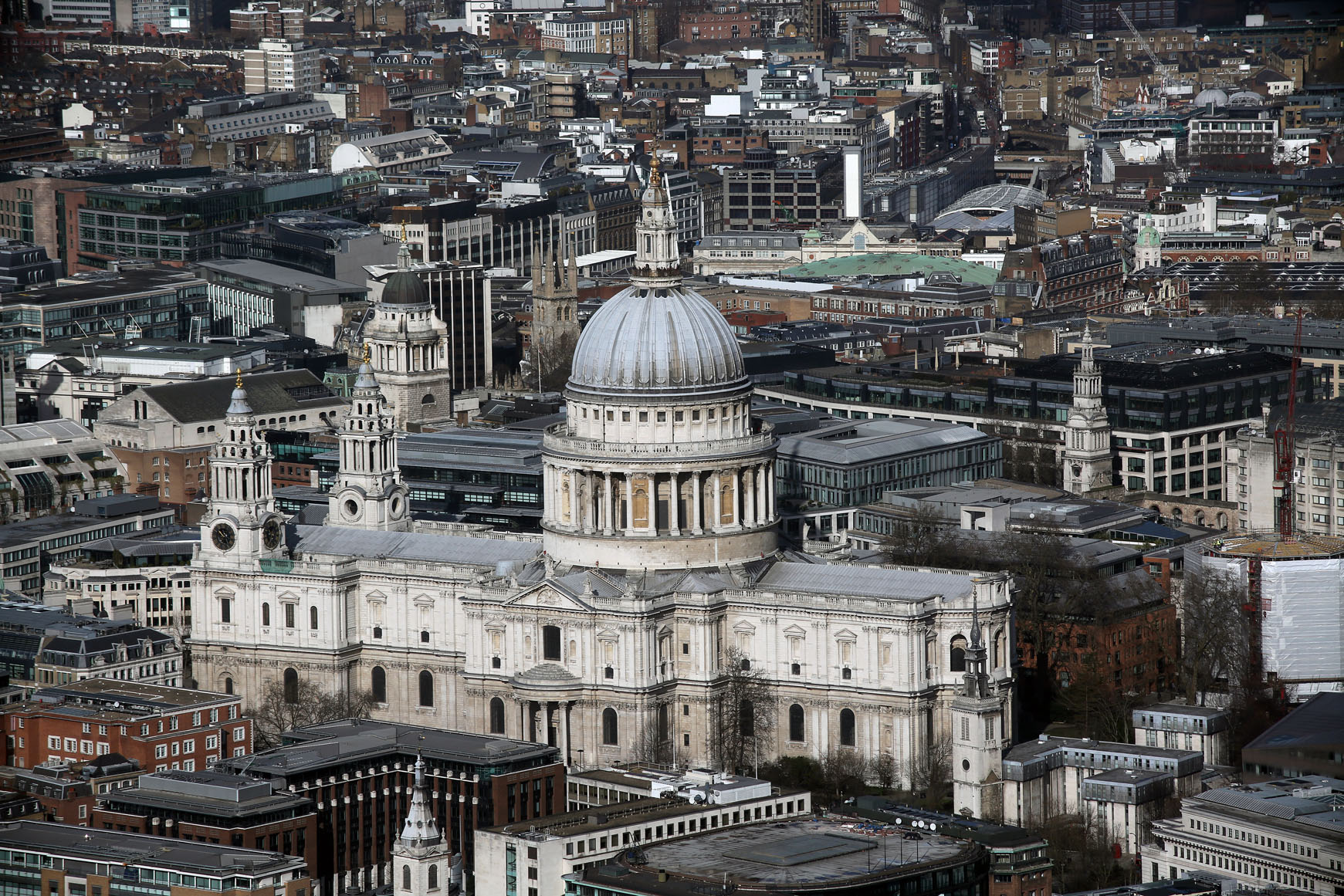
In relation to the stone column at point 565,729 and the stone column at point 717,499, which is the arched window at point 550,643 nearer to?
the stone column at point 565,729

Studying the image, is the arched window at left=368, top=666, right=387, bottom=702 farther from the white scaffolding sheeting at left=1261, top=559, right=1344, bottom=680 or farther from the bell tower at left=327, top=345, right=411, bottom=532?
the white scaffolding sheeting at left=1261, top=559, right=1344, bottom=680

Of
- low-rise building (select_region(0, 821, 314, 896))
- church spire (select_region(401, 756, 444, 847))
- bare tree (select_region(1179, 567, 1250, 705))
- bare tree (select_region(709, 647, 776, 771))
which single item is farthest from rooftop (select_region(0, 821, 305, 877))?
bare tree (select_region(1179, 567, 1250, 705))

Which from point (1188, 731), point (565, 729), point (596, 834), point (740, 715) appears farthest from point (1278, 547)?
point (596, 834)

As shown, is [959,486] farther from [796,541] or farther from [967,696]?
[967,696]

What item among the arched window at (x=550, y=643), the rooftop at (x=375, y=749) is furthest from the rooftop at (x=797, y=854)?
the arched window at (x=550, y=643)

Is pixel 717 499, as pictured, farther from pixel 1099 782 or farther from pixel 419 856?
pixel 419 856

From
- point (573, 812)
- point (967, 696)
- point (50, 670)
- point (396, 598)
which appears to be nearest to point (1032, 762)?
point (967, 696)
